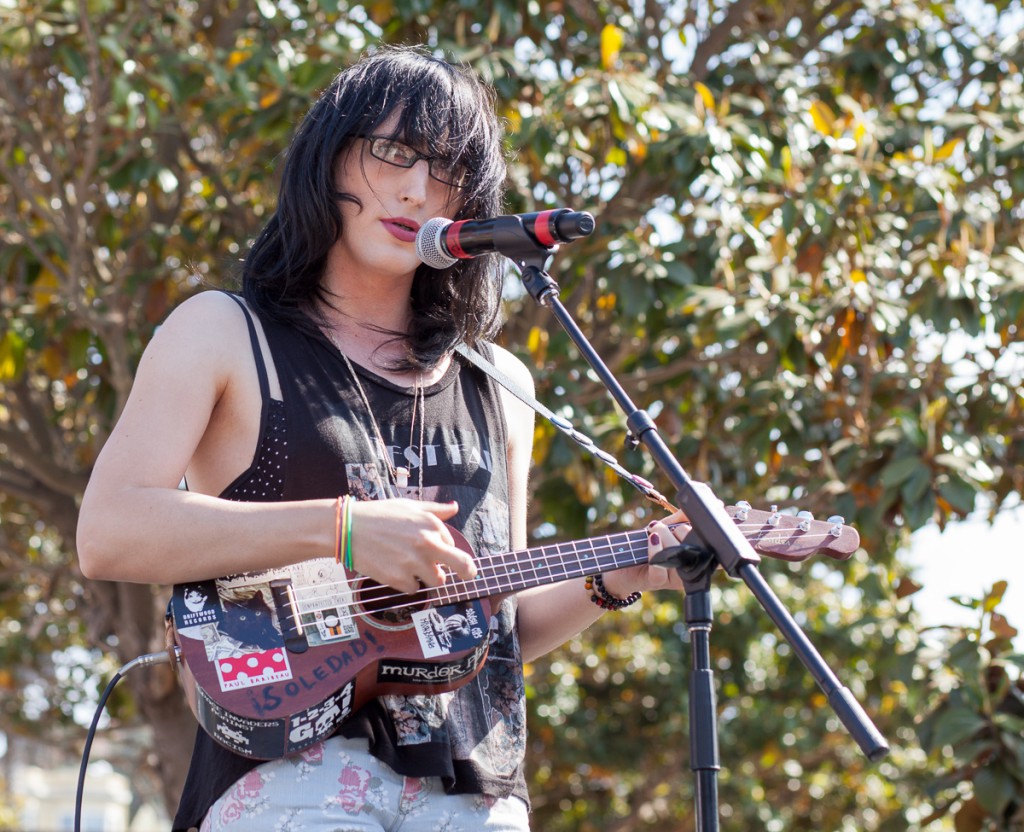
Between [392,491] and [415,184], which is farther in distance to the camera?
[415,184]

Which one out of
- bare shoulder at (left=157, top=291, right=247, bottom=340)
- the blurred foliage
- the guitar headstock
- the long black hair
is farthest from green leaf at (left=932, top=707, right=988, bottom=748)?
bare shoulder at (left=157, top=291, right=247, bottom=340)

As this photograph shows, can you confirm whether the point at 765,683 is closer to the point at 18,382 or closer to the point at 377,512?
the point at 18,382

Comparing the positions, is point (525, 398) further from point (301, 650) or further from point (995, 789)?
point (995, 789)

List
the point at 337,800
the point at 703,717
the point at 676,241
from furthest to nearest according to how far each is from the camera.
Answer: the point at 676,241, the point at 337,800, the point at 703,717

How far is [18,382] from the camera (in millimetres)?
6203

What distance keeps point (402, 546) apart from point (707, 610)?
1.43ft

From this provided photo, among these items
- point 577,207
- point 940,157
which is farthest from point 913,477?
point 577,207

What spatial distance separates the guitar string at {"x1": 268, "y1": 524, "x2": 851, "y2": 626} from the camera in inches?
80.0

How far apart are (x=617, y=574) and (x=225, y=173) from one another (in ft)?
13.7

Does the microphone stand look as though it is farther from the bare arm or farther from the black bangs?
the black bangs

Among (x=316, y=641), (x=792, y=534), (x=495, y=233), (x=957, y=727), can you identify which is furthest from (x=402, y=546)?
(x=957, y=727)

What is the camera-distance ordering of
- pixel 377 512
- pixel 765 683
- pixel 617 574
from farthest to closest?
pixel 765 683 → pixel 617 574 → pixel 377 512

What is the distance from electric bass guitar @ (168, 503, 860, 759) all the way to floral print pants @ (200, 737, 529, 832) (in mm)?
40

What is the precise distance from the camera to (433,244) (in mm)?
2146
